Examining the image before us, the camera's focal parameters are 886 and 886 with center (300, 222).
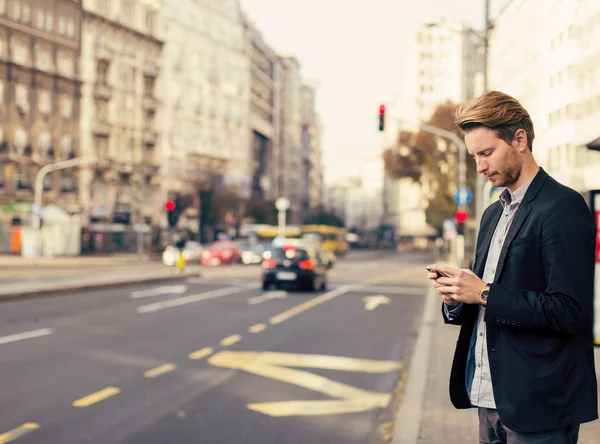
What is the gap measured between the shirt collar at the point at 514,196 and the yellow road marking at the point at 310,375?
507 cm

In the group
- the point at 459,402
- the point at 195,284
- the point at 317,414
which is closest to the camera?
the point at 459,402

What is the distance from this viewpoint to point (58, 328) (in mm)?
14281

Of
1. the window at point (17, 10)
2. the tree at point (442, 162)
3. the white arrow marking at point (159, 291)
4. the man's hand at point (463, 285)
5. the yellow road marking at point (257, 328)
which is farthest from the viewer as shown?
the window at point (17, 10)

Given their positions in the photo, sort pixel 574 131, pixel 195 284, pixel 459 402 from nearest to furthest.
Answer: pixel 459 402, pixel 574 131, pixel 195 284

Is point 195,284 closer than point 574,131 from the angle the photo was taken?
No

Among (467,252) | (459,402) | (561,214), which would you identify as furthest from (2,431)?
(467,252)

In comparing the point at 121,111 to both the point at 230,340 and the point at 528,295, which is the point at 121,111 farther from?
the point at 528,295

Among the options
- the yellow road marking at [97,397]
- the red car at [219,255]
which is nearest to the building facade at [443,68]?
the red car at [219,255]

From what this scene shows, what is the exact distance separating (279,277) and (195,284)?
12.3ft

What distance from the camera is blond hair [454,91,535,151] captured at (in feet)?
9.76

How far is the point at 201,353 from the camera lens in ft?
38.5

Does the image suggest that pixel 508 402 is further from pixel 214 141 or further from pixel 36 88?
pixel 214 141

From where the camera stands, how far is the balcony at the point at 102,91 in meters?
66.8

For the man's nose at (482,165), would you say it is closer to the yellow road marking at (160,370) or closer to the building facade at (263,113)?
the yellow road marking at (160,370)
